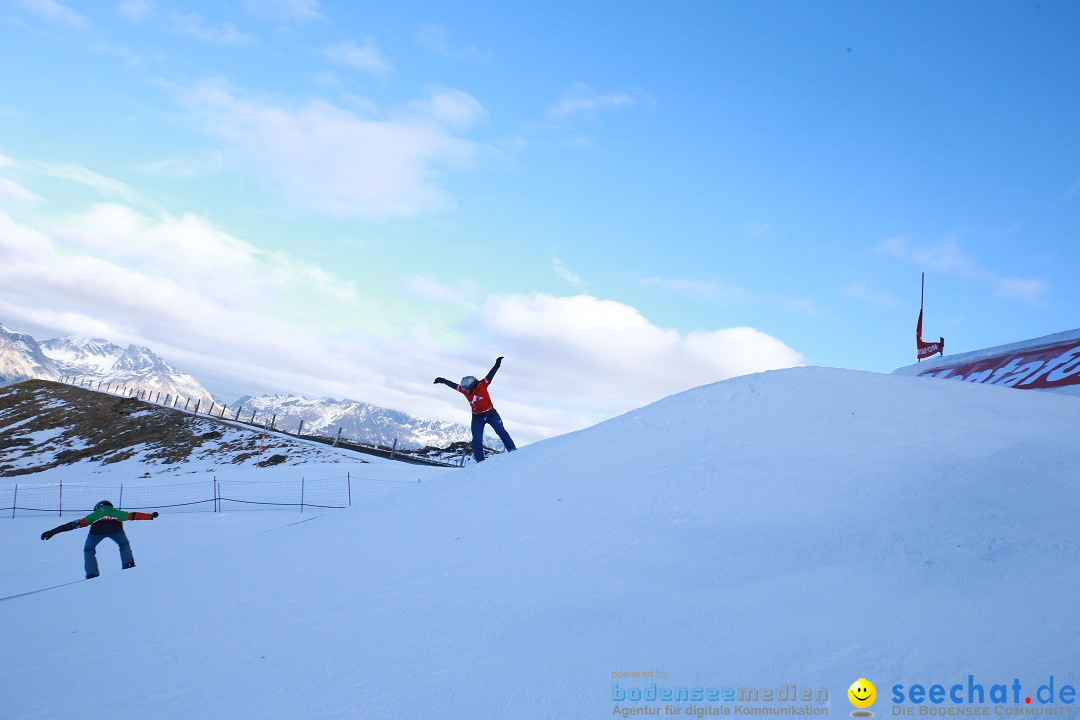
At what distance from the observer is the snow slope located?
11.5 ft

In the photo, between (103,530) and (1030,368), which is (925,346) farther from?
(103,530)

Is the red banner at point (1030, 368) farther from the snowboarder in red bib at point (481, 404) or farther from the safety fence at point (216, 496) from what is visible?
the safety fence at point (216, 496)

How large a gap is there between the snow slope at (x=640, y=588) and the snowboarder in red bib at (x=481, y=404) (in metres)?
A: 2.86

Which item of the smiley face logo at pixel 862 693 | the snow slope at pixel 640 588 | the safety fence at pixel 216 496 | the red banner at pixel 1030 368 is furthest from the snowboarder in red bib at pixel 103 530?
the red banner at pixel 1030 368

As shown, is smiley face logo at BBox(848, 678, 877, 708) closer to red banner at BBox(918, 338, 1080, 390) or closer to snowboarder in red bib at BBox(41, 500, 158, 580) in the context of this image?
snowboarder in red bib at BBox(41, 500, 158, 580)

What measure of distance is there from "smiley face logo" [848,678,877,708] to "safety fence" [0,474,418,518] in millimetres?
18071

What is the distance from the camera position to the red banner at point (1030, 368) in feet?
49.7

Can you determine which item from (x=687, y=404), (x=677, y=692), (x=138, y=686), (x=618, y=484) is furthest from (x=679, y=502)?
(x=138, y=686)

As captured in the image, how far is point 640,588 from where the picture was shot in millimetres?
4516

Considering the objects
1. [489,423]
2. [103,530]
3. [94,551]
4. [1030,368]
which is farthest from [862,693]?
[1030,368]

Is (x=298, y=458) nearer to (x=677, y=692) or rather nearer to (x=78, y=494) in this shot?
(x=78, y=494)

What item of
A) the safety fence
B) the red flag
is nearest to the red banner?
the red flag

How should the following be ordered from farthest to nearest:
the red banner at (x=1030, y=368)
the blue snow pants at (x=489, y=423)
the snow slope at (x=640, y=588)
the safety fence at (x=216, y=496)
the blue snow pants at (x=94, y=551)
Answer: the safety fence at (x=216, y=496) → the red banner at (x=1030, y=368) → the blue snow pants at (x=489, y=423) → the blue snow pants at (x=94, y=551) → the snow slope at (x=640, y=588)

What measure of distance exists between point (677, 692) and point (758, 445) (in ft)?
13.3
